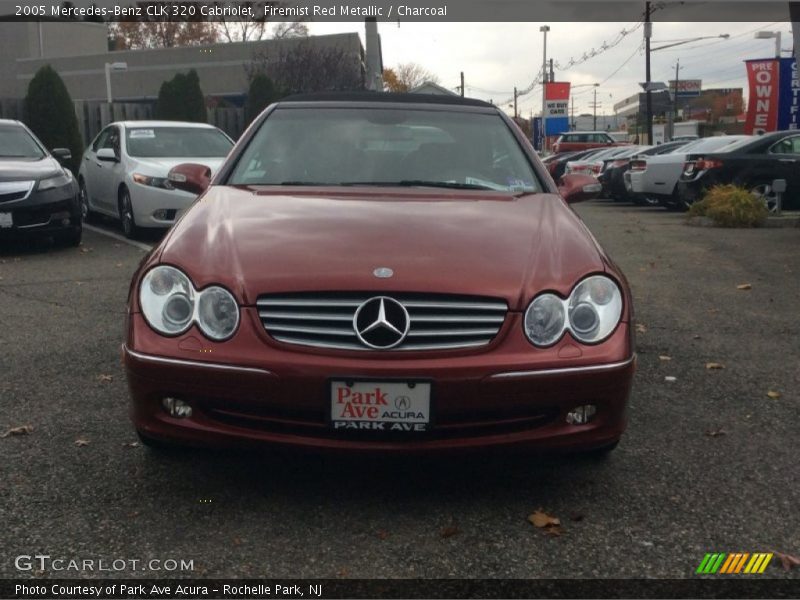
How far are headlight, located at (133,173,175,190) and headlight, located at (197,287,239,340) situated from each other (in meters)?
7.89

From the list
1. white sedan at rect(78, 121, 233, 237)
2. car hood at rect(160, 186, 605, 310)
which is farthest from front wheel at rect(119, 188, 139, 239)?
car hood at rect(160, 186, 605, 310)

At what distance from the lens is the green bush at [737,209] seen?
44.9ft

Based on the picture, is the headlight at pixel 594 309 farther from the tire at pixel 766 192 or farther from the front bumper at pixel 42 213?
the tire at pixel 766 192

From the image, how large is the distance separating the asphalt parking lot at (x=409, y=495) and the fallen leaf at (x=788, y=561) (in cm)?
4

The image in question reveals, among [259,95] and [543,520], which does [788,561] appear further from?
[259,95]

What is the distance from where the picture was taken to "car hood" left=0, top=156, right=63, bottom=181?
9.73m

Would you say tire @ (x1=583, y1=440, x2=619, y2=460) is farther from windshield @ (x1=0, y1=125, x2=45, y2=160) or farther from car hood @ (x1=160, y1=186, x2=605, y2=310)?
windshield @ (x1=0, y1=125, x2=45, y2=160)

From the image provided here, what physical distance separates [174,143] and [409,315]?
9.56 meters

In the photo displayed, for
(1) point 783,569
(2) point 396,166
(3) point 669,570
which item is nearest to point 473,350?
(3) point 669,570

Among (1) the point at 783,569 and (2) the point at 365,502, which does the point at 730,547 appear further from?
(2) the point at 365,502

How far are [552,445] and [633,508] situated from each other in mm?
392

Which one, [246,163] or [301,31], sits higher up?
[301,31]

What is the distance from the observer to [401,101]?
5.08 m

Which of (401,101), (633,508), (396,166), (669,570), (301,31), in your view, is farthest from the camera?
(301,31)
